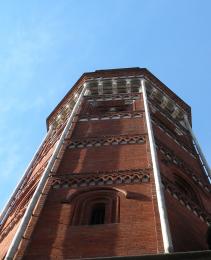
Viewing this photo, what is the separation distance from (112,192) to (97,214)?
0.78m

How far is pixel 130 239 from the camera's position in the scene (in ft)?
34.6

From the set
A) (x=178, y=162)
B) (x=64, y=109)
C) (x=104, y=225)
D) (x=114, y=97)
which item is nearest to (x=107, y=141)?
(x=178, y=162)

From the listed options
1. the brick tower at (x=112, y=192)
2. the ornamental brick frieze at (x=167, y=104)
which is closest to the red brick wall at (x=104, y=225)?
the brick tower at (x=112, y=192)

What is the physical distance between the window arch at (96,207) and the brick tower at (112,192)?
23 mm

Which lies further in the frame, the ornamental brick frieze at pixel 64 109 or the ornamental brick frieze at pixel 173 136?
the ornamental brick frieze at pixel 64 109

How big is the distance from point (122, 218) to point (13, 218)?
3969 millimetres

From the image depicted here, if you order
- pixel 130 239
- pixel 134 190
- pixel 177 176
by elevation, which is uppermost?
pixel 177 176

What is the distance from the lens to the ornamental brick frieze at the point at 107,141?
16.3 metres

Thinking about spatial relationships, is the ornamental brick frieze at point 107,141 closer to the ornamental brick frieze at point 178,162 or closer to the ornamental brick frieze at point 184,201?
the ornamental brick frieze at point 178,162

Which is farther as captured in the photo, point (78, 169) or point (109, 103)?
point (109, 103)

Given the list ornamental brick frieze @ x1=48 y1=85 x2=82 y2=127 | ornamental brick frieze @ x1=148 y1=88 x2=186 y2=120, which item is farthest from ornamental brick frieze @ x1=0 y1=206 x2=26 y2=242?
ornamental brick frieze @ x1=148 y1=88 x2=186 y2=120

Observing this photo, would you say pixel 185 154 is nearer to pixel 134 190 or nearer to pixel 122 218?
pixel 134 190

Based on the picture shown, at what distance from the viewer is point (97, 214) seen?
12.4 metres

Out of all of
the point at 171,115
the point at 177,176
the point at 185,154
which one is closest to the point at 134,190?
the point at 177,176
